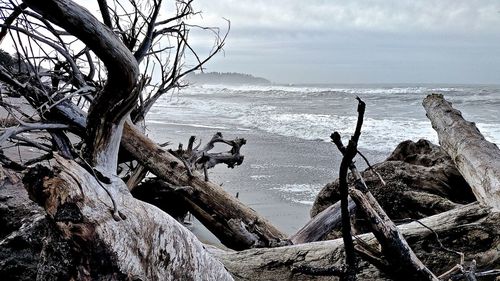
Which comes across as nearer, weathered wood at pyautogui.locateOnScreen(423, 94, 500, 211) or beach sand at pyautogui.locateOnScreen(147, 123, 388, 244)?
weathered wood at pyautogui.locateOnScreen(423, 94, 500, 211)

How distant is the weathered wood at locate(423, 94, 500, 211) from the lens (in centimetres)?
352

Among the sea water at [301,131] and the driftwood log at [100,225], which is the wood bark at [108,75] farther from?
the sea water at [301,131]

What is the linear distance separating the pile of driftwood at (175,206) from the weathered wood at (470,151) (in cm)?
2

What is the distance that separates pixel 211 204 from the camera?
4.64m

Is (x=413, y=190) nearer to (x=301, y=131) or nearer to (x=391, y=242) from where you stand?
(x=391, y=242)

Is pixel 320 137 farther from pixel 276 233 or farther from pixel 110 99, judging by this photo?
pixel 110 99

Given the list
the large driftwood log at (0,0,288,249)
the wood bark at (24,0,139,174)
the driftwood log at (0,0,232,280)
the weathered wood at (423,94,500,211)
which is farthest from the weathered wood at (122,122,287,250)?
the driftwood log at (0,0,232,280)

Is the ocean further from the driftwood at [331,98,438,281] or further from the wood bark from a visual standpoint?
the driftwood at [331,98,438,281]

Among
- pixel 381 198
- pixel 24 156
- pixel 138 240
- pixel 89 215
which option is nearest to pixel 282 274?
pixel 138 240

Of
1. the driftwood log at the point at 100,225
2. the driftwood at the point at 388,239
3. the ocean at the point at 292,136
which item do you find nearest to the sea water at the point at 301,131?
the ocean at the point at 292,136

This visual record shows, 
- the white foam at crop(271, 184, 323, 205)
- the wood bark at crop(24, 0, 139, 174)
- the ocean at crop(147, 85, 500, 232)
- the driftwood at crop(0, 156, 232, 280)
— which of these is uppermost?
the wood bark at crop(24, 0, 139, 174)

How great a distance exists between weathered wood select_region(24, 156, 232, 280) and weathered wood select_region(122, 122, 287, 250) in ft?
6.54

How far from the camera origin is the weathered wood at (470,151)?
3.52 metres

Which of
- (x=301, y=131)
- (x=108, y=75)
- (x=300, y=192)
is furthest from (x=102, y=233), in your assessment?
(x=301, y=131)
